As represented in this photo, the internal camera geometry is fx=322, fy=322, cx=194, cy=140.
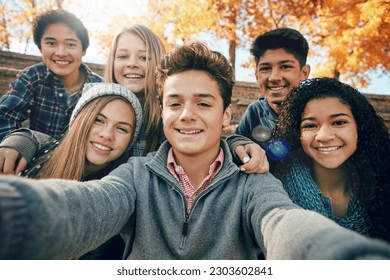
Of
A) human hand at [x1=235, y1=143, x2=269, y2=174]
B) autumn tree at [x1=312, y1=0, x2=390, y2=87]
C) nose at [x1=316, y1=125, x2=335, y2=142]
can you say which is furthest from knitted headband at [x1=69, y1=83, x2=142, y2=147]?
autumn tree at [x1=312, y1=0, x2=390, y2=87]

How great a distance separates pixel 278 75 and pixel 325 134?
1204 mm

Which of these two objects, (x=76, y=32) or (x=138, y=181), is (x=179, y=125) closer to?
(x=138, y=181)

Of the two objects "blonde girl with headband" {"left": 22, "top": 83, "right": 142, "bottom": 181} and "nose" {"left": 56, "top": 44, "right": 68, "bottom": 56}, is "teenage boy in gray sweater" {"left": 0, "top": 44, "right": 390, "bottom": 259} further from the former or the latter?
"nose" {"left": 56, "top": 44, "right": 68, "bottom": 56}

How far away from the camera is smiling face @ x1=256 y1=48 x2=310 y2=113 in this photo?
3.09m

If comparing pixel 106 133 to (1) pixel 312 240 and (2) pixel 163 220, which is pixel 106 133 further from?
→ (1) pixel 312 240

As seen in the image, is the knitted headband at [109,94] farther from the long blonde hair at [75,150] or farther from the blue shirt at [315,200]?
the blue shirt at [315,200]

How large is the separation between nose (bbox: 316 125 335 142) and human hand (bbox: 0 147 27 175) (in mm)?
1910

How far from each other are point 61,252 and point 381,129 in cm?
225

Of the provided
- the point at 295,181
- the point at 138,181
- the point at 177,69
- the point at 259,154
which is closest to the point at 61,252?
the point at 138,181

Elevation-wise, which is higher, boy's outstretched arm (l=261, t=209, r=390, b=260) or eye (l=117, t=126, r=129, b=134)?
eye (l=117, t=126, r=129, b=134)

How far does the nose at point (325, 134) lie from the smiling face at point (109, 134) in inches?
50.4

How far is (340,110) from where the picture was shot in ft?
6.88

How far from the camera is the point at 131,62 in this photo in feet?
9.33

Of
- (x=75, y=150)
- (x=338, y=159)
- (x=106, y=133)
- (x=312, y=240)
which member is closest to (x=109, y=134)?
(x=106, y=133)
